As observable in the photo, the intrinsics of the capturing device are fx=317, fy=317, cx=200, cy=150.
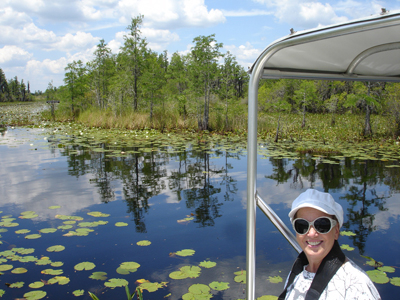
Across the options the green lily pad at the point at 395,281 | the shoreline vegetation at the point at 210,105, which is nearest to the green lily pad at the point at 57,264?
the green lily pad at the point at 395,281

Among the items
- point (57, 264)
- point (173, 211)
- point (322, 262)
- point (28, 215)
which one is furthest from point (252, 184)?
point (28, 215)

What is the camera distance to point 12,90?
80562 mm

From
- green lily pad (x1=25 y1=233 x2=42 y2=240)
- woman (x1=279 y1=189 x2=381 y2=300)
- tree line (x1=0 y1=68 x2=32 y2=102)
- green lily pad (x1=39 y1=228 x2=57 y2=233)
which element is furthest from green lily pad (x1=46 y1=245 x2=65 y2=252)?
tree line (x1=0 y1=68 x2=32 y2=102)

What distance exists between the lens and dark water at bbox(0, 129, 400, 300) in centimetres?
341

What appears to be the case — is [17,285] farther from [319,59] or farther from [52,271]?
[319,59]

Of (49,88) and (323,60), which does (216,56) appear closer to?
(323,60)

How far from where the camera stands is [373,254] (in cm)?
388

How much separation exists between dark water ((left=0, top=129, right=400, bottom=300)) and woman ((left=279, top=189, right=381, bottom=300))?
61.3 inches

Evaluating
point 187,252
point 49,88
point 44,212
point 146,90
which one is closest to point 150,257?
point 187,252

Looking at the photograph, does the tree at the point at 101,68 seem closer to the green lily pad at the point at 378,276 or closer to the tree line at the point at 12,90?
the green lily pad at the point at 378,276

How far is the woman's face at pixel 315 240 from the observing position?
5.14 feet

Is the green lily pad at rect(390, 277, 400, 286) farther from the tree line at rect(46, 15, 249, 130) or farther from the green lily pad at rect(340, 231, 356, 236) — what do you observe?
the tree line at rect(46, 15, 249, 130)

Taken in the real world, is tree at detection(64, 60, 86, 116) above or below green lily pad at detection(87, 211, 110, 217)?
above

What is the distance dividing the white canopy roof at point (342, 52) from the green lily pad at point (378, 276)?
6.64 ft
